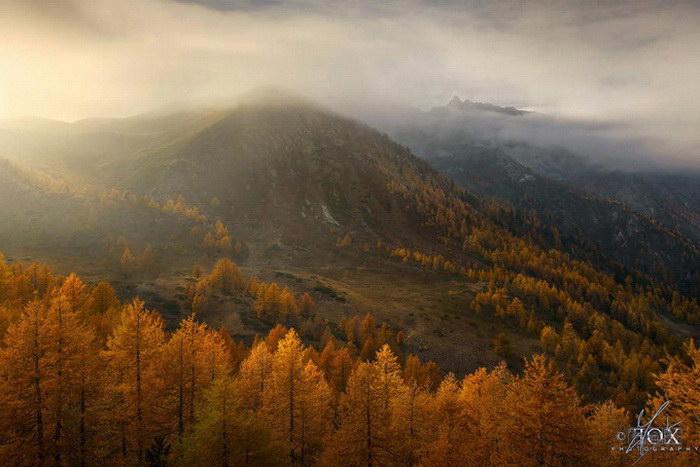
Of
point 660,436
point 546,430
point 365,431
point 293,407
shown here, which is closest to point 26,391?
point 293,407

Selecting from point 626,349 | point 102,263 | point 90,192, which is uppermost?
point 90,192

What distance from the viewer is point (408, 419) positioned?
31.1 meters

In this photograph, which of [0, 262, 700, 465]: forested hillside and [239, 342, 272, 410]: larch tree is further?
[239, 342, 272, 410]: larch tree

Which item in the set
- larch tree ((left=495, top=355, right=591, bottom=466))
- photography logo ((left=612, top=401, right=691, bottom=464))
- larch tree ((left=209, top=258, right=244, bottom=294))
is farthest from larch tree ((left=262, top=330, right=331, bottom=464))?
larch tree ((left=209, top=258, right=244, bottom=294))

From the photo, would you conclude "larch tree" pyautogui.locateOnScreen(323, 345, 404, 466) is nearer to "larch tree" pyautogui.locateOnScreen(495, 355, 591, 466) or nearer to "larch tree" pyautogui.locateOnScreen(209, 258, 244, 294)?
"larch tree" pyautogui.locateOnScreen(495, 355, 591, 466)

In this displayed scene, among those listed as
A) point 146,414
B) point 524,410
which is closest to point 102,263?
point 146,414

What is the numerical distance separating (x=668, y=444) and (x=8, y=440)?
38070 mm

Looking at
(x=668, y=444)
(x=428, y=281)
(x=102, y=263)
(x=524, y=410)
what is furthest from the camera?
(x=428, y=281)

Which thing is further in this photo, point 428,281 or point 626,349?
point 428,281

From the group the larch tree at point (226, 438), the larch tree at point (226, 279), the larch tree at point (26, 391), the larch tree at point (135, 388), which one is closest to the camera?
the larch tree at point (26, 391)

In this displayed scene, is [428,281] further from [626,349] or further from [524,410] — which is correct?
[524,410]

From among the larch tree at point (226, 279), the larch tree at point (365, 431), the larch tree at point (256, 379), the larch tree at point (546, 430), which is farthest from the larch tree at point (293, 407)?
the larch tree at point (226, 279)

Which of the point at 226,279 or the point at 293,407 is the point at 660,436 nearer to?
the point at 293,407

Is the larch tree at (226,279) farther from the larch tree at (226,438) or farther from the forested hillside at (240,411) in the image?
the larch tree at (226,438)
